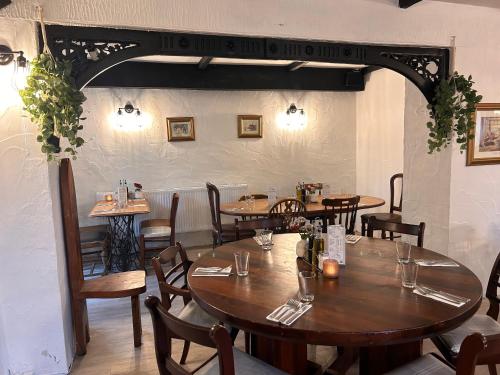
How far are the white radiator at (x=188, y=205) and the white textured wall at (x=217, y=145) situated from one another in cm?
15

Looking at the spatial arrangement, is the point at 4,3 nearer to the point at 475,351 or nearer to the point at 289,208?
the point at 475,351

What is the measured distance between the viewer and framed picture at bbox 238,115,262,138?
5.45m

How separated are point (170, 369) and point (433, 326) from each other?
1.01 meters

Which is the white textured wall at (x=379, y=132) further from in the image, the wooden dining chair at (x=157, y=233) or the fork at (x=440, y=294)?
the fork at (x=440, y=294)

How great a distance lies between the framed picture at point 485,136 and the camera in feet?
10.2

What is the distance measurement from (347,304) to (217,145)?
13.4ft

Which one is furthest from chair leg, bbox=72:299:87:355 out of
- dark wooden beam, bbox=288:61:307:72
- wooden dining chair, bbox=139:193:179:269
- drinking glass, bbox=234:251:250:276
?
dark wooden beam, bbox=288:61:307:72

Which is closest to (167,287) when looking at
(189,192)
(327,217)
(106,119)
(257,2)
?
(257,2)

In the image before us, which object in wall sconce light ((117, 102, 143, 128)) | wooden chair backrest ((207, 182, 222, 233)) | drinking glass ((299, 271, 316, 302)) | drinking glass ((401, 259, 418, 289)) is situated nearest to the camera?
drinking glass ((299, 271, 316, 302))

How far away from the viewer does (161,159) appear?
521 cm

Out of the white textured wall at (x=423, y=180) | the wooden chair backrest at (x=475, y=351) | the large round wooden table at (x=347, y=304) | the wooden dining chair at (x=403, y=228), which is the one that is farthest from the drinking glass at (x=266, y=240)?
the white textured wall at (x=423, y=180)

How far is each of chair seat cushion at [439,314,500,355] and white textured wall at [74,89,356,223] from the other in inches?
154

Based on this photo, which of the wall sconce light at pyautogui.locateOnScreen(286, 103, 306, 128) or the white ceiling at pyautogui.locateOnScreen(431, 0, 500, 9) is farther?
the wall sconce light at pyautogui.locateOnScreen(286, 103, 306, 128)

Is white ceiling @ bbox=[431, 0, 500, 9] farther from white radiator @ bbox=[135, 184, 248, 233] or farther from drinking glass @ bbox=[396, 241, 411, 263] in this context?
white radiator @ bbox=[135, 184, 248, 233]
